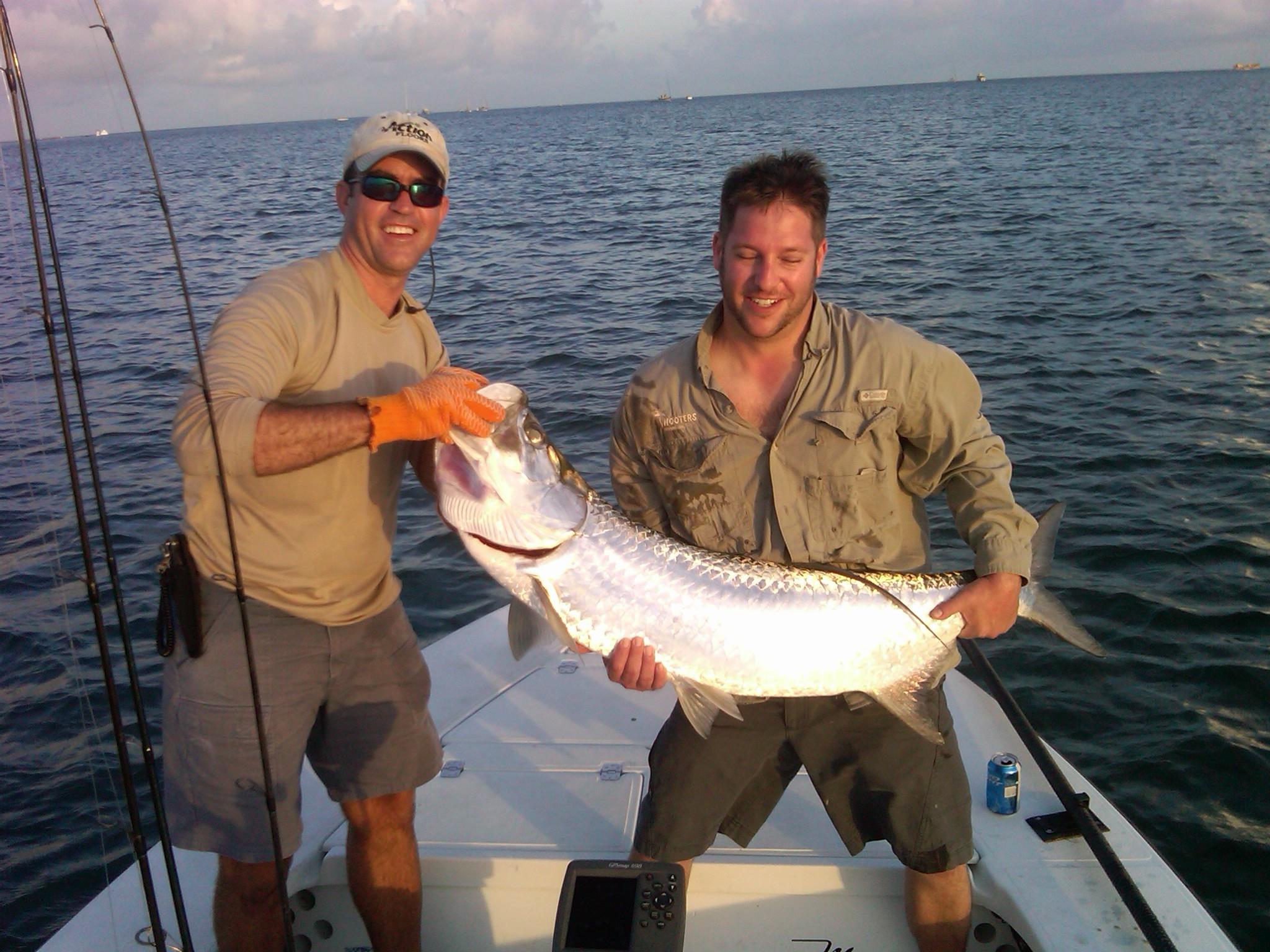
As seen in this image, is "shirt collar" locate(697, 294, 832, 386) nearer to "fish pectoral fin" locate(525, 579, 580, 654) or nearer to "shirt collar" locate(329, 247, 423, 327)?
"fish pectoral fin" locate(525, 579, 580, 654)

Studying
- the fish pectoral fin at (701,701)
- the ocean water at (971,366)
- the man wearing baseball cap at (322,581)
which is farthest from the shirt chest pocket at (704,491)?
the ocean water at (971,366)

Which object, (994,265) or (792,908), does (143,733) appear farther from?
(994,265)

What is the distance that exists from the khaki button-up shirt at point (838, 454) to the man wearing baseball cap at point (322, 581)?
74 centimetres

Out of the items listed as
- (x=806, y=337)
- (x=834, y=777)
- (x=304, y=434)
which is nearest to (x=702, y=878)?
(x=834, y=777)

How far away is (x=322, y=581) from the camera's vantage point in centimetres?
317

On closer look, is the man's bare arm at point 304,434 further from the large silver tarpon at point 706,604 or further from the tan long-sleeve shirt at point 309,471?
the large silver tarpon at point 706,604

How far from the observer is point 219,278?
58.4ft

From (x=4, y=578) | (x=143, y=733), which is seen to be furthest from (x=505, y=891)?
(x=4, y=578)

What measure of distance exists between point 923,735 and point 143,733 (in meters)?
2.31

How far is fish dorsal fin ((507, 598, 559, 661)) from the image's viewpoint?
10.1 ft

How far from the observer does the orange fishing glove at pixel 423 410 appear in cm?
265

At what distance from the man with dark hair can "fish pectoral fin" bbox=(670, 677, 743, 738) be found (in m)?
0.12

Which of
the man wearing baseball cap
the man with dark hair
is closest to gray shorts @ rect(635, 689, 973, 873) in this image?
the man with dark hair

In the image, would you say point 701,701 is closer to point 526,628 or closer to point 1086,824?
point 526,628
